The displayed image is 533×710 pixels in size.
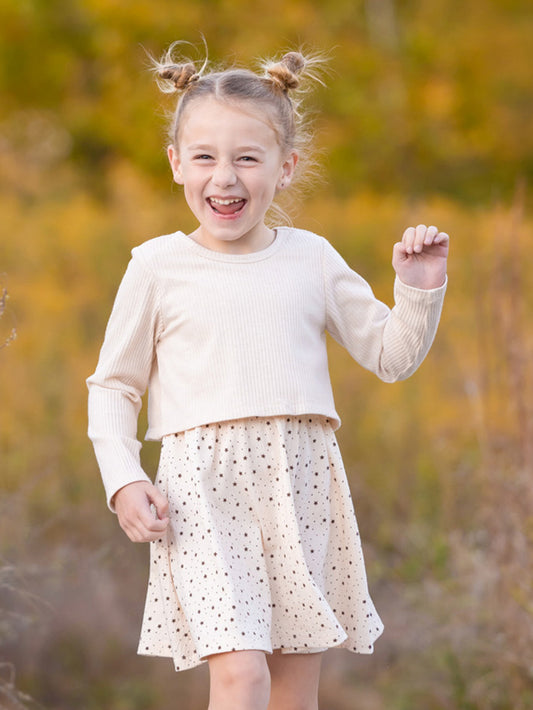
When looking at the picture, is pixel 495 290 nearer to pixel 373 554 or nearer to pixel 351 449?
pixel 373 554

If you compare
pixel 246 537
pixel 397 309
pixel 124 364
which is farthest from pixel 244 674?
pixel 397 309

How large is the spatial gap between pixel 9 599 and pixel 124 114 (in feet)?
22.0

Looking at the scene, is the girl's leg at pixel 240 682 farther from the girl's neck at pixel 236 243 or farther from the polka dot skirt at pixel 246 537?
the girl's neck at pixel 236 243

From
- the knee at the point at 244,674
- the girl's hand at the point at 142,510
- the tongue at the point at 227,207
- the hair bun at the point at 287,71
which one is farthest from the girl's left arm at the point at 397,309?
the knee at the point at 244,674

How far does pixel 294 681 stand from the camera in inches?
82.0

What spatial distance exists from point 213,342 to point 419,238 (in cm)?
42

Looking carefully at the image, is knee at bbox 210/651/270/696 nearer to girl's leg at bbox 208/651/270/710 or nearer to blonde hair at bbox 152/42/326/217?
girl's leg at bbox 208/651/270/710

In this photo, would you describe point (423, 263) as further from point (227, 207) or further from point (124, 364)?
point (124, 364)

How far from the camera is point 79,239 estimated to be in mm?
6523

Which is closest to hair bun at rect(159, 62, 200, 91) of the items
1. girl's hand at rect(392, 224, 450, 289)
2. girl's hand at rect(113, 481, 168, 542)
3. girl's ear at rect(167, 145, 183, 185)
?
girl's ear at rect(167, 145, 183, 185)

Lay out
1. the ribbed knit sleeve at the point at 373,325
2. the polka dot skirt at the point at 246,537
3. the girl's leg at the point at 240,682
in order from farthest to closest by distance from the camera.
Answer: the ribbed knit sleeve at the point at 373,325, the polka dot skirt at the point at 246,537, the girl's leg at the point at 240,682

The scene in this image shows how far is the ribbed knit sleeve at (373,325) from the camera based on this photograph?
2061 millimetres

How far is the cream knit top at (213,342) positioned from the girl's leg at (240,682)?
361mm

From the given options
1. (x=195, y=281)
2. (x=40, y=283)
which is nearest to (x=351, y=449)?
(x=40, y=283)
